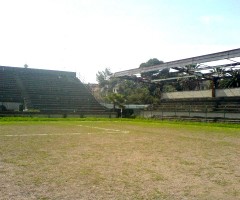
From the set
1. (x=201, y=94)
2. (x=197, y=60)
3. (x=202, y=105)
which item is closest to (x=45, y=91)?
(x=201, y=94)

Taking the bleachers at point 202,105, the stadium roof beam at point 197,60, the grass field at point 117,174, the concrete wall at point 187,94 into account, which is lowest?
the grass field at point 117,174

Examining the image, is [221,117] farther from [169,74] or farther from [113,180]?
[113,180]

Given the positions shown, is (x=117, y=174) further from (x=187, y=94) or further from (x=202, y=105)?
(x=187, y=94)

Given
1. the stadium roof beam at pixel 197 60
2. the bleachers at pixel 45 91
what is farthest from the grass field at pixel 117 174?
the bleachers at pixel 45 91

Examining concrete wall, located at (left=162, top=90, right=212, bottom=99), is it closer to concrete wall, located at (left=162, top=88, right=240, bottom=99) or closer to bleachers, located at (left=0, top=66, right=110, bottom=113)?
concrete wall, located at (left=162, top=88, right=240, bottom=99)

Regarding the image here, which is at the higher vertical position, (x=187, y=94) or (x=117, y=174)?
(x=187, y=94)

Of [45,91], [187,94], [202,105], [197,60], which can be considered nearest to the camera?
[197,60]

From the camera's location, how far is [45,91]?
53.9 m

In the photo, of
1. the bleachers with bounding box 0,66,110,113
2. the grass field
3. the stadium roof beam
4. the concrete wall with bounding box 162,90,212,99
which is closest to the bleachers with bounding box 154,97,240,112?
the concrete wall with bounding box 162,90,212,99

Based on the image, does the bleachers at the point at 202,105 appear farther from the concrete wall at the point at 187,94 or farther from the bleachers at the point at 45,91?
the bleachers at the point at 45,91

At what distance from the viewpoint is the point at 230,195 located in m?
5.55

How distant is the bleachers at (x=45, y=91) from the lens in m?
48.9

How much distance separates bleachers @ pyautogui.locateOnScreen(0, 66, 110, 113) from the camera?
48906 millimetres

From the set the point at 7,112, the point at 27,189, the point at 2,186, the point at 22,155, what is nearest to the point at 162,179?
the point at 27,189
